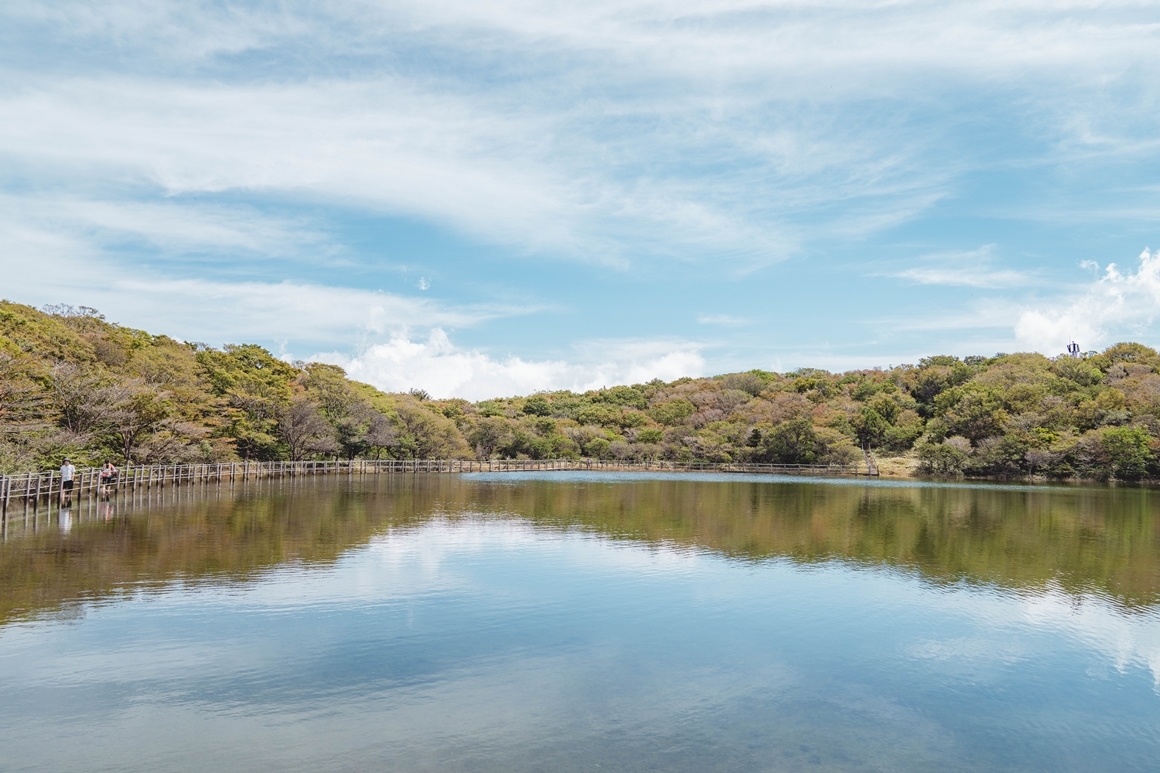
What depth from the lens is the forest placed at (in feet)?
96.0

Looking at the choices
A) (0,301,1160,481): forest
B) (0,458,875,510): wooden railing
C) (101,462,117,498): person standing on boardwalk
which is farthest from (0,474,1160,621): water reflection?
(0,301,1160,481): forest

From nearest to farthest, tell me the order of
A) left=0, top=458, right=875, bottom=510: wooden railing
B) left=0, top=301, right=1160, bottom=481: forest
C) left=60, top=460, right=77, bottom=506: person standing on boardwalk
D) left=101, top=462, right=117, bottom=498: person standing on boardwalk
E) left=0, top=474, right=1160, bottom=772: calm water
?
1. left=0, top=474, right=1160, bottom=772: calm water
2. left=60, top=460, right=77, bottom=506: person standing on boardwalk
3. left=0, top=458, right=875, bottom=510: wooden railing
4. left=101, top=462, right=117, bottom=498: person standing on boardwalk
5. left=0, top=301, right=1160, bottom=481: forest

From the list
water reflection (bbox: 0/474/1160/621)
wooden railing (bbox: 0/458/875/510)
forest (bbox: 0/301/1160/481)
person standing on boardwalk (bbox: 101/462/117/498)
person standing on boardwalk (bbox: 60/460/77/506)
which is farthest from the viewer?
forest (bbox: 0/301/1160/481)

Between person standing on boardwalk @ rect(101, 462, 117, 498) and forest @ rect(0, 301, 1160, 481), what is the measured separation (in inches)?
52.2

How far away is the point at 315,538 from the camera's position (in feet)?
63.1

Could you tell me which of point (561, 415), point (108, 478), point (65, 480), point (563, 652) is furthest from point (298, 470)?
point (561, 415)

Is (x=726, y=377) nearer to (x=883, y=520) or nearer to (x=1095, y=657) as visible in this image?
(x=883, y=520)

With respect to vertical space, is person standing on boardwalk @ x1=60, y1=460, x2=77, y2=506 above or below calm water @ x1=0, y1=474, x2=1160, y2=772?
above

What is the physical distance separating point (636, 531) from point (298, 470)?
3113cm

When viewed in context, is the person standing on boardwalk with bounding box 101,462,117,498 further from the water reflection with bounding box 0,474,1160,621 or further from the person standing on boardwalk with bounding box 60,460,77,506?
the person standing on boardwalk with bounding box 60,460,77,506

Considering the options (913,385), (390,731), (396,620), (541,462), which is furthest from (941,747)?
(913,385)

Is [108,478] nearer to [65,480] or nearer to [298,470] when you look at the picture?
[65,480]

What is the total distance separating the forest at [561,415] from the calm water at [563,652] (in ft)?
36.1

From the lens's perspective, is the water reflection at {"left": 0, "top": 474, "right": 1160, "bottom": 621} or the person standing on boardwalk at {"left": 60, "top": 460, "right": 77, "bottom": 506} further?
the person standing on boardwalk at {"left": 60, "top": 460, "right": 77, "bottom": 506}
